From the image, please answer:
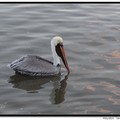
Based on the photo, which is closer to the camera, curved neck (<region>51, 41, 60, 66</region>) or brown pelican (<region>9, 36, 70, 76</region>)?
brown pelican (<region>9, 36, 70, 76</region>)

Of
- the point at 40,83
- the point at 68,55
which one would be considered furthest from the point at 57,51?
the point at 40,83

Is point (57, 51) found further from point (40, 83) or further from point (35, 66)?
point (40, 83)

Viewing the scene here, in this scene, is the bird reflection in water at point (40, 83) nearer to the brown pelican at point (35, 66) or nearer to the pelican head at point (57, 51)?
the brown pelican at point (35, 66)

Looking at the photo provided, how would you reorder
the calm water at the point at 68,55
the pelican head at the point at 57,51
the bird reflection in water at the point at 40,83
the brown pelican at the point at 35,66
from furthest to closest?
1. the pelican head at the point at 57,51
2. the brown pelican at the point at 35,66
3. the bird reflection in water at the point at 40,83
4. the calm water at the point at 68,55

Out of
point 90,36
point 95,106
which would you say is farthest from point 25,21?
point 95,106

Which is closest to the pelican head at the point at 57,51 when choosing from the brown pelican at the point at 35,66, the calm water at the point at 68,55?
the brown pelican at the point at 35,66

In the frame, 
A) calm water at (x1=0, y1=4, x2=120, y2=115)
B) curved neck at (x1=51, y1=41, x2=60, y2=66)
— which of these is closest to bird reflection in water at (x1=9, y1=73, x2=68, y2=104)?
calm water at (x1=0, y1=4, x2=120, y2=115)

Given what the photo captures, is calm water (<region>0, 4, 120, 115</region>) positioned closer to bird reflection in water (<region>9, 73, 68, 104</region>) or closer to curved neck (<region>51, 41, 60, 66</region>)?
bird reflection in water (<region>9, 73, 68, 104</region>)

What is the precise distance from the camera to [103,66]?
45.4ft

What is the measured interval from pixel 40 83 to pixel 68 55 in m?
2.03

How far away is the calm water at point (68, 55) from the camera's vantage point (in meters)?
11.6

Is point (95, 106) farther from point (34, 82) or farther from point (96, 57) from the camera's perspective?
point (96, 57)

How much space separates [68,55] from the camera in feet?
47.9

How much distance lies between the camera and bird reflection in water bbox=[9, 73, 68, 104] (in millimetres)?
12336
